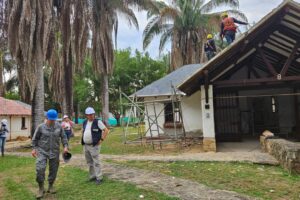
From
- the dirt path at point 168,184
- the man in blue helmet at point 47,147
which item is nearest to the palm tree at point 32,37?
the dirt path at point 168,184

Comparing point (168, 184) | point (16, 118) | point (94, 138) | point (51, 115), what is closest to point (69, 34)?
point (16, 118)

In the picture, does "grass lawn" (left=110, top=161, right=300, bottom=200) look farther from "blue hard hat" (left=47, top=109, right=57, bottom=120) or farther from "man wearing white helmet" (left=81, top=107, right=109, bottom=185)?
"blue hard hat" (left=47, top=109, right=57, bottom=120)

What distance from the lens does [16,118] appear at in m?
28.9

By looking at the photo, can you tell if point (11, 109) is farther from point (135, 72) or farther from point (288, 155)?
point (288, 155)

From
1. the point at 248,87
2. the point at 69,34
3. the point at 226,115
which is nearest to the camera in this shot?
the point at 248,87

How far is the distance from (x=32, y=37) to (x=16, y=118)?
1396 centimetres

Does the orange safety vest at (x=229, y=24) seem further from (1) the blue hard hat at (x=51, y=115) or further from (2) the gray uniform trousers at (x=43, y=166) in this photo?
(2) the gray uniform trousers at (x=43, y=166)

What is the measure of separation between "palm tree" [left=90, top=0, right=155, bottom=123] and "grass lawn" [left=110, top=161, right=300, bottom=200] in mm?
15962

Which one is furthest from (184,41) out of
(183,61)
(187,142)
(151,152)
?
(151,152)

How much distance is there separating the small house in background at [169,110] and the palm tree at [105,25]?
6591 mm

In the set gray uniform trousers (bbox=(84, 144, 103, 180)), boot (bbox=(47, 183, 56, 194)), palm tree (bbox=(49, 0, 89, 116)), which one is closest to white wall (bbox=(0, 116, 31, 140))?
palm tree (bbox=(49, 0, 89, 116))

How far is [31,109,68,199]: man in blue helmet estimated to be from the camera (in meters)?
6.55

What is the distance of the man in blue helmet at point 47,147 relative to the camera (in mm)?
6555

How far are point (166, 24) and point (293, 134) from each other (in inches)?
684
